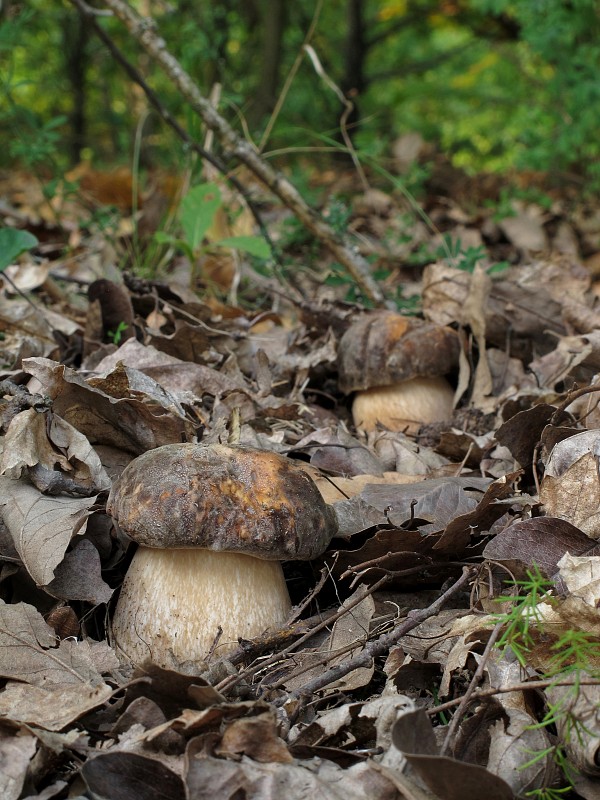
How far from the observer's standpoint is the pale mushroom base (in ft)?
8.75

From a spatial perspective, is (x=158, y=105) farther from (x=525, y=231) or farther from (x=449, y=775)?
(x=449, y=775)

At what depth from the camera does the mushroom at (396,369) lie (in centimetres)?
429

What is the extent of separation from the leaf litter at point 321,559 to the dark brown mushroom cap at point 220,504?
0.76ft

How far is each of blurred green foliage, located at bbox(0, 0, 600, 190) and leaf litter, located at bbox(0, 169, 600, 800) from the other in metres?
2.20

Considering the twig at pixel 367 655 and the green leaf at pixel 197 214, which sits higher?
the green leaf at pixel 197 214

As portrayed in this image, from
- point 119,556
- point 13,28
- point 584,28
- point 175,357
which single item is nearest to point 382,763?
point 119,556

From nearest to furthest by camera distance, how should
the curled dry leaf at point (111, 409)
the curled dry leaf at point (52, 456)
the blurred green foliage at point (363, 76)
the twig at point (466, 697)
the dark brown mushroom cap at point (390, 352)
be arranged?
the twig at point (466, 697)
the curled dry leaf at point (52, 456)
the curled dry leaf at point (111, 409)
the dark brown mushroom cap at point (390, 352)
the blurred green foliage at point (363, 76)

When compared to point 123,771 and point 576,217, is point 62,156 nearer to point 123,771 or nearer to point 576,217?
point 576,217

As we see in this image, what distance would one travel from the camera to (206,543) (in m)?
2.52

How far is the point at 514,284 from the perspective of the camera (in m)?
5.08

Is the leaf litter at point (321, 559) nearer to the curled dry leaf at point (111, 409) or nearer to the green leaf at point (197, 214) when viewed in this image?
the curled dry leaf at point (111, 409)

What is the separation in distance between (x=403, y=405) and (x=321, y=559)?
1599 mm

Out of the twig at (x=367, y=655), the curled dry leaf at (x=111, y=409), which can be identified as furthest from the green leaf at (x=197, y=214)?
the twig at (x=367, y=655)

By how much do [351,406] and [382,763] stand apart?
9.35 feet
